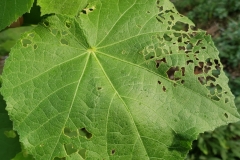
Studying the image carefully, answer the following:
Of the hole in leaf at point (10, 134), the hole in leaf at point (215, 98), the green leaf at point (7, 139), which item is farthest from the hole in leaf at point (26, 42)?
the hole in leaf at point (215, 98)

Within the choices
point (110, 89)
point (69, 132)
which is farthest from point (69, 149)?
point (110, 89)

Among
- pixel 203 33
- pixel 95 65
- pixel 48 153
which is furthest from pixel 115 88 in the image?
pixel 203 33

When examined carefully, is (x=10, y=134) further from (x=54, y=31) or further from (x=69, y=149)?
(x=54, y=31)

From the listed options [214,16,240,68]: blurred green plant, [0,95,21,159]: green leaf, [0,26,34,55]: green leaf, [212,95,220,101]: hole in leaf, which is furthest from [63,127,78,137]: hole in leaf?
[214,16,240,68]: blurred green plant

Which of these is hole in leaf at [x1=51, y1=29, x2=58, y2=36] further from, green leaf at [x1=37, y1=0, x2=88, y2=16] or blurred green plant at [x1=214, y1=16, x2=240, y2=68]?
blurred green plant at [x1=214, y1=16, x2=240, y2=68]

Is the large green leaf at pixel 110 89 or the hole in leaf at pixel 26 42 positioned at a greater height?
the hole in leaf at pixel 26 42

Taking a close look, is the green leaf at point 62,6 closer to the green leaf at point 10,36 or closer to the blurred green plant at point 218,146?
the green leaf at point 10,36

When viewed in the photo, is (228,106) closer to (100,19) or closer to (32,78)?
(100,19)
